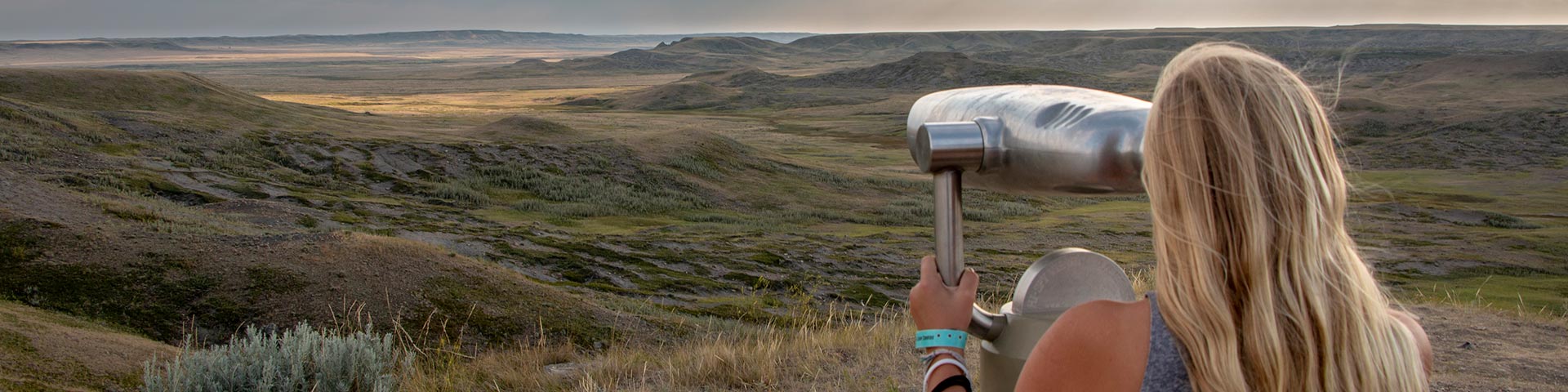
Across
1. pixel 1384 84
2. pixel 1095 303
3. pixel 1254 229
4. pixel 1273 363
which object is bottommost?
pixel 1384 84

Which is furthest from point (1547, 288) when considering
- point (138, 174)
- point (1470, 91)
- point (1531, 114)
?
point (1470, 91)

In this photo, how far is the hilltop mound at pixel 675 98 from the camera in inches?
3346

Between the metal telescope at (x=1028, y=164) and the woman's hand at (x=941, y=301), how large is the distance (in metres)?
0.02

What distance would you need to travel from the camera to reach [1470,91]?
72.4 m

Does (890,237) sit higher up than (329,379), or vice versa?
(329,379)

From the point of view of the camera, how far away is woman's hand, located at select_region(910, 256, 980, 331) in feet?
6.40

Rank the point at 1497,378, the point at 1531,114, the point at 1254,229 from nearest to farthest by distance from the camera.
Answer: the point at 1254,229
the point at 1497,378
the point at 1531,114

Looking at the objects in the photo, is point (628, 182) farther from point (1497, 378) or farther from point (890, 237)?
point (1497, 378)

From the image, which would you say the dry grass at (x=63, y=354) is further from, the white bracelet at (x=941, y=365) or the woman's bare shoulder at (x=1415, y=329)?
the woman's bare shoulder at (x=1415, y=329)

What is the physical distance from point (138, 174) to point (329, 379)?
1397 cm

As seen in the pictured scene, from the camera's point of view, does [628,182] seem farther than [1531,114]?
No

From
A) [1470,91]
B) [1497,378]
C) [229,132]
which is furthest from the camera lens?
[1470,91]

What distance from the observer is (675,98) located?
87.3m

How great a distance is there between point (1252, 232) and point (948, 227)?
1.86 ft
